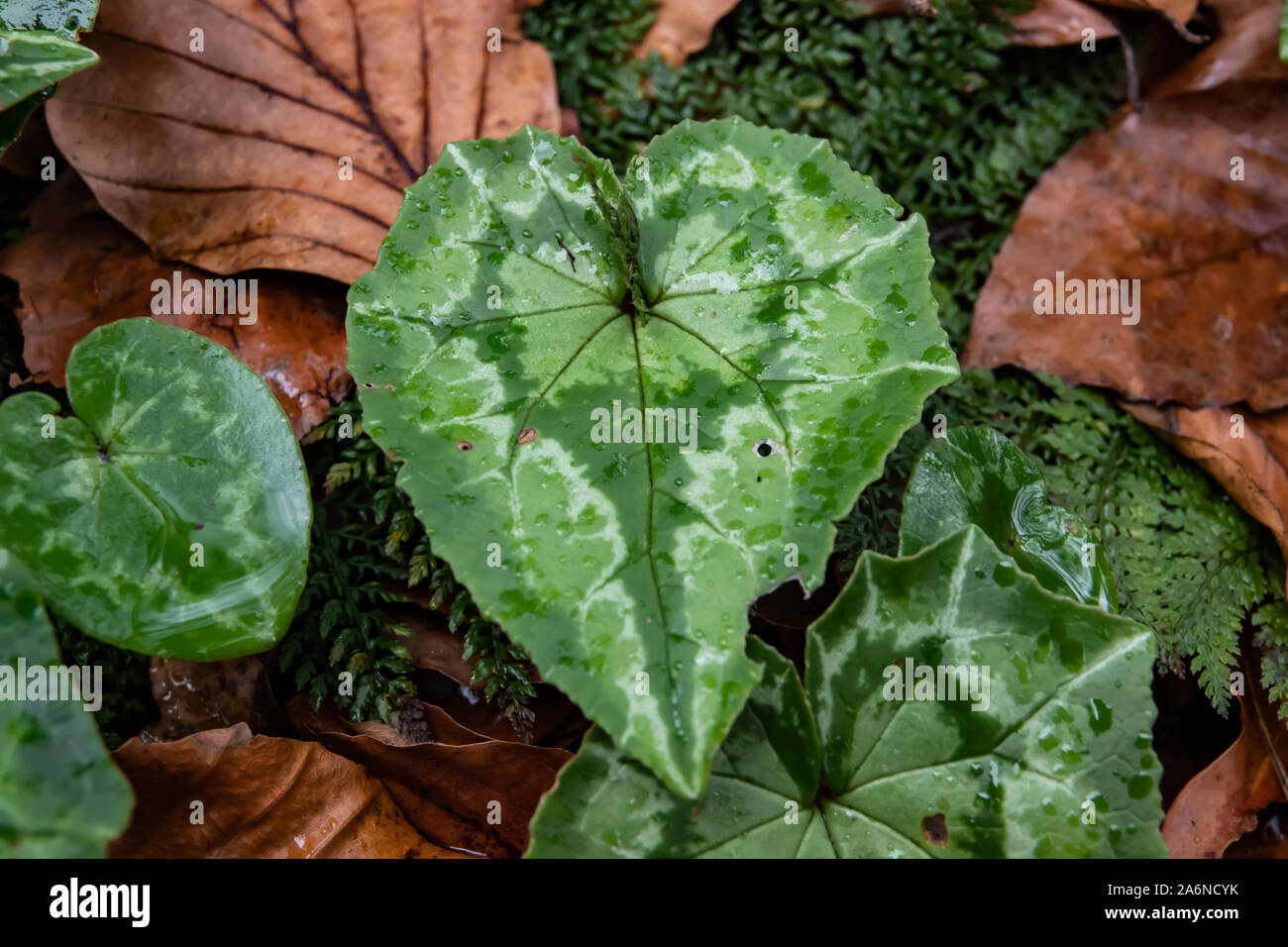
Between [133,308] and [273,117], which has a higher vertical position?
[273,117]

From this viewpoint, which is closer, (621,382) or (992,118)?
(621,382)

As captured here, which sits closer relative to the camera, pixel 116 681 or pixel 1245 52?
pixel 116 681

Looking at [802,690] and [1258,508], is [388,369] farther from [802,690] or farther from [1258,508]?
[1258,508]

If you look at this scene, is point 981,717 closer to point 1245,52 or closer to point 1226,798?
point 1226,798

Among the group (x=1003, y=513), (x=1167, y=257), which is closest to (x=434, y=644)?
(x=1003, y=513)
